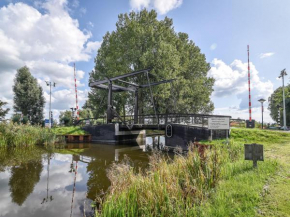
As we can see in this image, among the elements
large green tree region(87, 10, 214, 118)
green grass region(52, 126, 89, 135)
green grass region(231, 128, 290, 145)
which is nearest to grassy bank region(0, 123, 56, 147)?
green grass region(52, 126, 89, 135)

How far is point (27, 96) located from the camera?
26.8 m

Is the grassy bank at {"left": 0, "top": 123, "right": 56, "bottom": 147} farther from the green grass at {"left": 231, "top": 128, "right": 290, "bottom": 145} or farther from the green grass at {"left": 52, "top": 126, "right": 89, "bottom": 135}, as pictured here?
the green grass at {"left": 231, "top": 128, "right": 290, "bottom": 145}

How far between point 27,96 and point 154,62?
2150 centimetres

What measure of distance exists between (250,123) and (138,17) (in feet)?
55.0

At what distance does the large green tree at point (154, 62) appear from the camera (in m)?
18.3

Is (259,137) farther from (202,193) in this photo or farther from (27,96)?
(27,96)

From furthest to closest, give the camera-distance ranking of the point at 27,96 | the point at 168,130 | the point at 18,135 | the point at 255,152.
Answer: the point at 27,96 → the point at 168,130 → the point at 18,135 → the point at 255,152

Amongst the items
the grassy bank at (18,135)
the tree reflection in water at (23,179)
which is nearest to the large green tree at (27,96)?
the grassy bank at (18,135)

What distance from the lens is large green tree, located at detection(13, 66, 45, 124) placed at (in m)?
26.5

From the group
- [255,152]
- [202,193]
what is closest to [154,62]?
[255,152]

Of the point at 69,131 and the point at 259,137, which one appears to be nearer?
the point at 259,137

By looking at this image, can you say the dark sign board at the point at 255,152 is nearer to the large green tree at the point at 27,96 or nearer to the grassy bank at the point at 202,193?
the grassy bank at the point at 202,193

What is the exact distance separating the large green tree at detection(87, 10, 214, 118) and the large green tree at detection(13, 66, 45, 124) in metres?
10.9

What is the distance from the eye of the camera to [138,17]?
2048 cm
